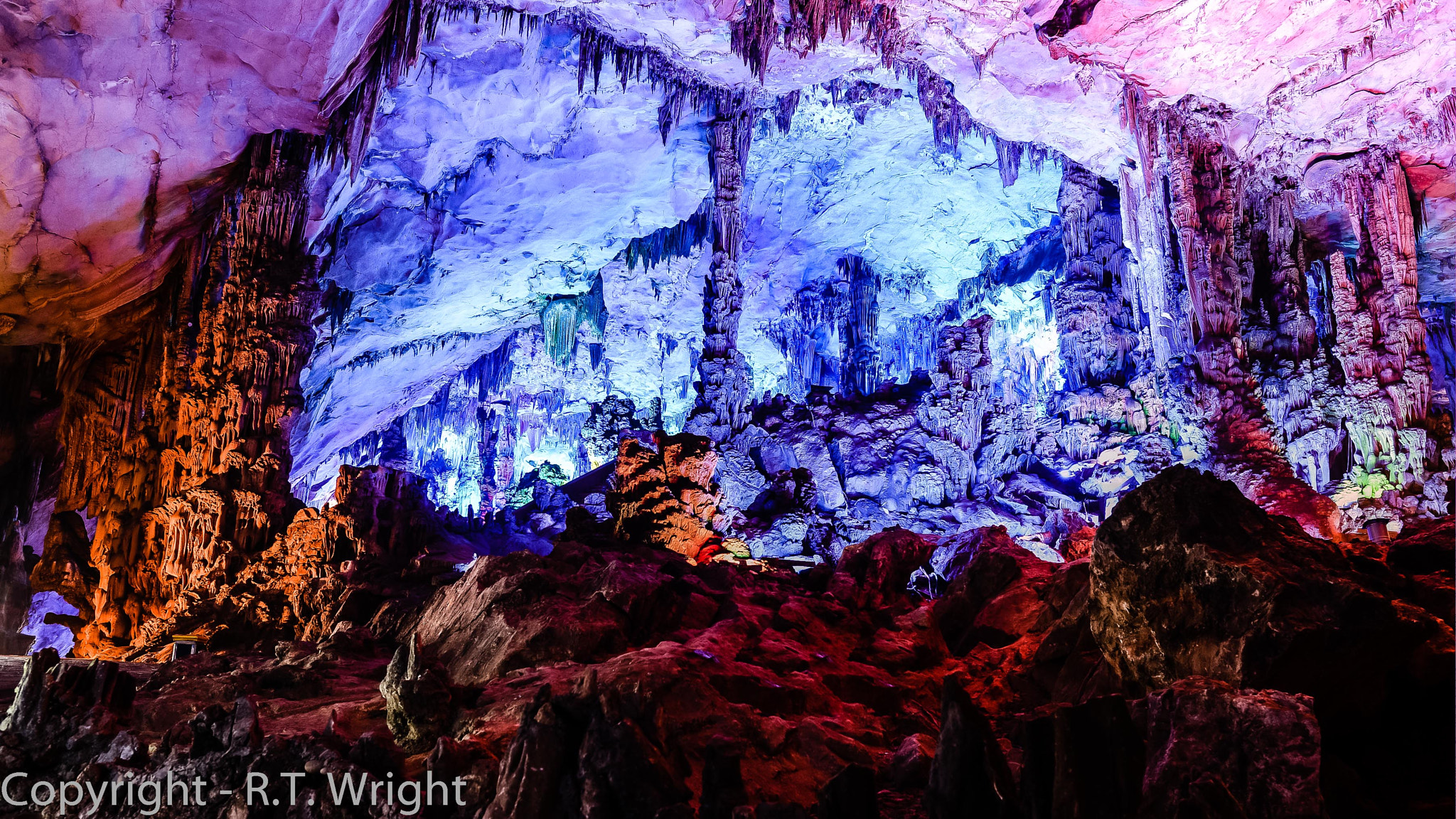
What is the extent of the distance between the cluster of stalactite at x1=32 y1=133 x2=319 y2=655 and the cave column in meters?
6.81

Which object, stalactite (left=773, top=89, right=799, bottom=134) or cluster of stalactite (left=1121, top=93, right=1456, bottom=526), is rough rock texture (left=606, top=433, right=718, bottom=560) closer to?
stalactite (left=773, top=89, right=799, bottom=134)

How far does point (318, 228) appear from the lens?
1491cm

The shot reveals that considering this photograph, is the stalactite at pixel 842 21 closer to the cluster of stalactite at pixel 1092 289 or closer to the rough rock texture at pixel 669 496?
the cluster of stalactite at pixel 1092 289

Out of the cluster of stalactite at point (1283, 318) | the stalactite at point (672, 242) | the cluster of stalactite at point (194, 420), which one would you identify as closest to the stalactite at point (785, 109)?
the stalactite at point (672, 242)

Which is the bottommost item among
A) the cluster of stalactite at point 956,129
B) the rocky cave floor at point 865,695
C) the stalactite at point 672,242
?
the rocky cave floor at point 865,695

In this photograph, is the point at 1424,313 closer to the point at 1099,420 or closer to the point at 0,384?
the point at 1099,420

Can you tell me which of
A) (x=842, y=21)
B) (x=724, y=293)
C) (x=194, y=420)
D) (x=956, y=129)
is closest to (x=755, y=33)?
(x=842, y=21)

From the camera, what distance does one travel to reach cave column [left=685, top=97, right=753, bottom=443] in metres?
16.6

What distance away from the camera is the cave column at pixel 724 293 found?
54.6 feet

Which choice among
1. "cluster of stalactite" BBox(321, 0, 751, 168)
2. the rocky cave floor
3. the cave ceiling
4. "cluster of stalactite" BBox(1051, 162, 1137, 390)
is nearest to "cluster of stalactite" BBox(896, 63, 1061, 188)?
the cave ceiling

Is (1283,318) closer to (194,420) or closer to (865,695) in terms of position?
(865,695)

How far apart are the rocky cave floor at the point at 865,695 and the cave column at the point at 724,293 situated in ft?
21.4

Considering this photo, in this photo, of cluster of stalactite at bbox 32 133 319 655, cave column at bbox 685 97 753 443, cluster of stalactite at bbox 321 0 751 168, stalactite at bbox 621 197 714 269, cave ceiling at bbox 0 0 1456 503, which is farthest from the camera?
stalactite at bbox 621 197 714 269

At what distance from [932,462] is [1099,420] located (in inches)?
133
